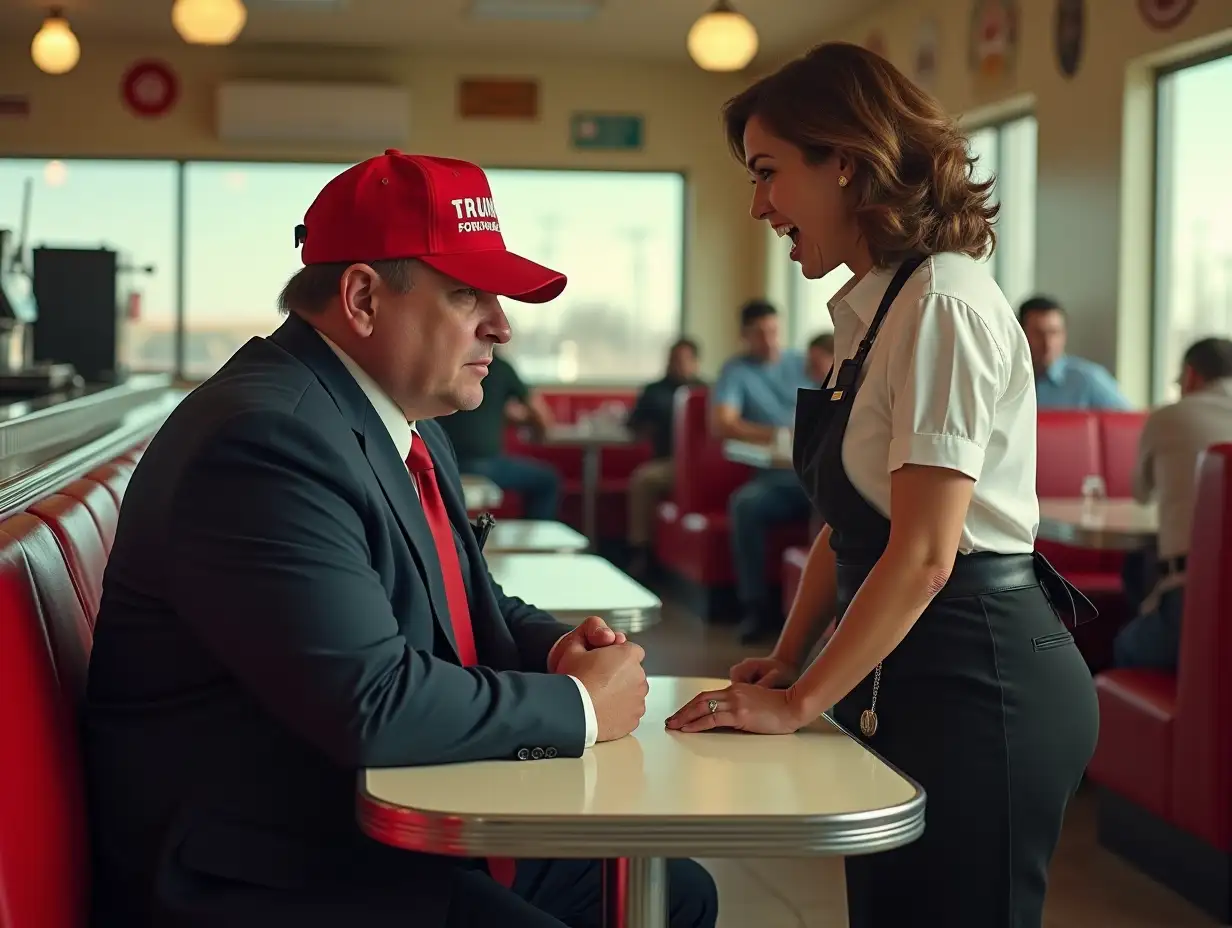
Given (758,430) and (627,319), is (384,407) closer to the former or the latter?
(758,430)

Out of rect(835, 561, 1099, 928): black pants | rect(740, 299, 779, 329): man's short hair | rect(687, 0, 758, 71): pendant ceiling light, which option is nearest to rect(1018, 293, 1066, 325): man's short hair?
rect(687, 0, 758, 71): pendant ceiling light

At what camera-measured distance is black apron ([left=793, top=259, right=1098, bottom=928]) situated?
171 cm

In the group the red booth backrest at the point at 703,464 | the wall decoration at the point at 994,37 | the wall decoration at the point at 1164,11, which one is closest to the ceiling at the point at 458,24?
the wall decoration at the point at 994,37

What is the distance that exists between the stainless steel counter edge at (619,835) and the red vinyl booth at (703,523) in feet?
→ 19.1

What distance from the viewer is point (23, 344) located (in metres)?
4.19

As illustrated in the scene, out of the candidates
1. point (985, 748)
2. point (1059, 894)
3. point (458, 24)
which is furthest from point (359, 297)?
point (458, 24)

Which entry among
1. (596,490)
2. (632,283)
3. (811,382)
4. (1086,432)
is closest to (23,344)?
(1086,432)

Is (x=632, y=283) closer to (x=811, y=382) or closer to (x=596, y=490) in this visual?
(x=596, y=490)

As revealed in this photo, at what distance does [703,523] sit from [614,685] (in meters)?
5.85

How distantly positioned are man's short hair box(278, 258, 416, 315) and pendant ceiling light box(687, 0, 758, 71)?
5.34 metres

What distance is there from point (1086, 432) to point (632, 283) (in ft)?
18.8

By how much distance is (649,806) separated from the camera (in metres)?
1.31

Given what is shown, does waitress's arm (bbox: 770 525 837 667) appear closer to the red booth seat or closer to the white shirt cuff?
the white shirt cuff

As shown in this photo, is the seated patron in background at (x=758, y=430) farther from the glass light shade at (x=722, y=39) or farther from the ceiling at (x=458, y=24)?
the ceiling at (x=458, y=24)
